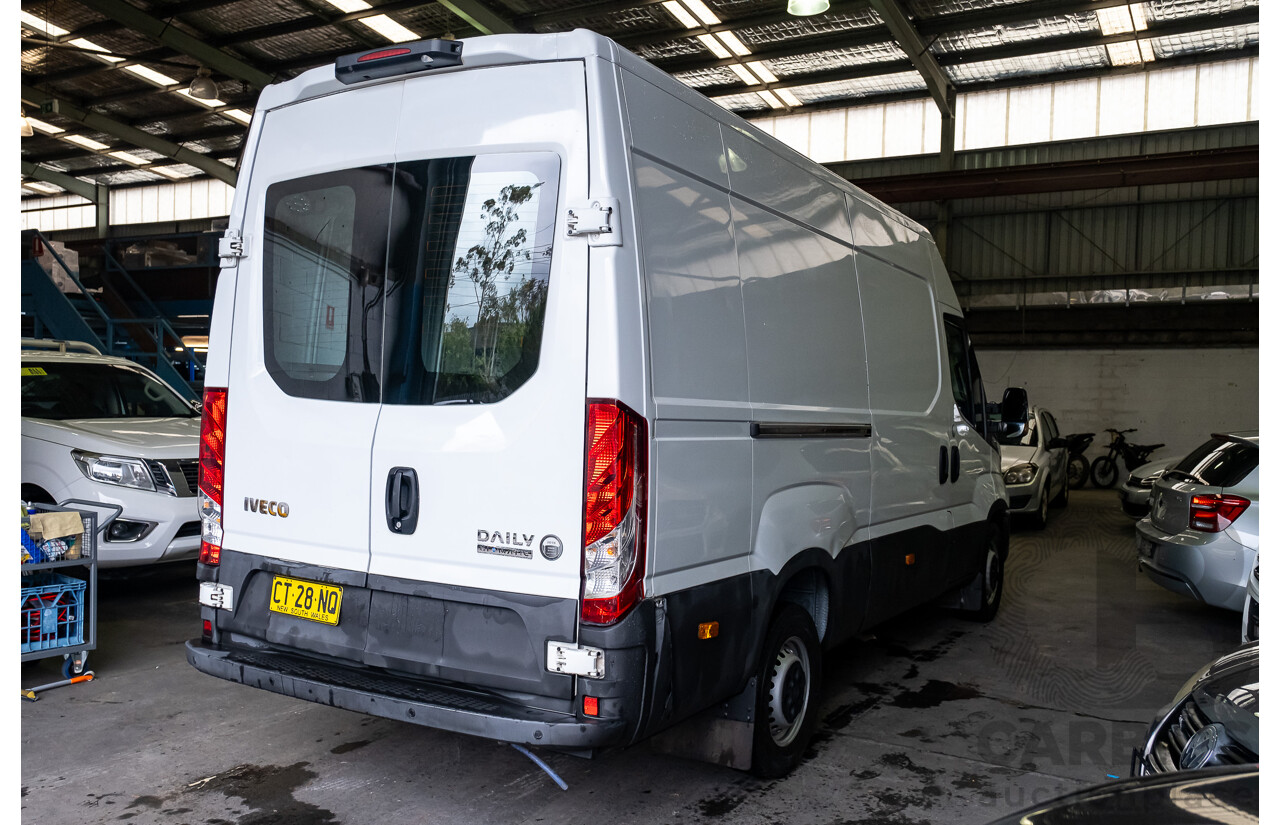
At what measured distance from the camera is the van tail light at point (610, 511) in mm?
2793

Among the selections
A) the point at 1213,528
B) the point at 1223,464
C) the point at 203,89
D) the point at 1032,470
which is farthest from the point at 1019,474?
the point at 203,89

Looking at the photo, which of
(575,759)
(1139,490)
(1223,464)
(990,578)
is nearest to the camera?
(575,759)

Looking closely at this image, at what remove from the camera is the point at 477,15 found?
45.1 feet

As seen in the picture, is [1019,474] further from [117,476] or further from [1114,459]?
[117,476]

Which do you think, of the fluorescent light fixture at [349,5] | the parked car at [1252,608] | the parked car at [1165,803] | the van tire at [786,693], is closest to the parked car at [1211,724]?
the parked car at [1165,803]

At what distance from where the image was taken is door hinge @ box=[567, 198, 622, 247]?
2824 mm

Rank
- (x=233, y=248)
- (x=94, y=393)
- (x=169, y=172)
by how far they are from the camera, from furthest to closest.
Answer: (x=169, y=172), (x=94, y=393), (x=233, y=248)

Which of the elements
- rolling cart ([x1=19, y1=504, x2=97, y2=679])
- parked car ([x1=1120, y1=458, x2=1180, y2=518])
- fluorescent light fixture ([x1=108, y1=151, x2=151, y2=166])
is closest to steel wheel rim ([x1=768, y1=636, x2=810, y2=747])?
rolling cart ([x1=19, y1=504, x2=97, y2=679])

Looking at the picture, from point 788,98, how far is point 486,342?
17.1 m

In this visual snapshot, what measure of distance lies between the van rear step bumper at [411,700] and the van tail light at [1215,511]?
5134mm

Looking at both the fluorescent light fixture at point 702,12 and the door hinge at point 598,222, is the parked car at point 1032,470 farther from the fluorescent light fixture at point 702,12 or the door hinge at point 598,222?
the door hinge at point 598,222

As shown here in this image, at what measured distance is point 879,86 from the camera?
1806cm

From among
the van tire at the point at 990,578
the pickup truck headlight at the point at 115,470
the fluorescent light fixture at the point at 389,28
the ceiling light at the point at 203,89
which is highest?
the fluorescent light fixture at the point at 389,28

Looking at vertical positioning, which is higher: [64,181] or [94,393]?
[64,181]
